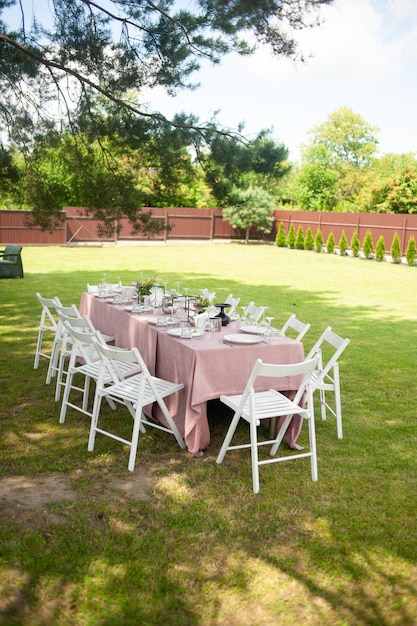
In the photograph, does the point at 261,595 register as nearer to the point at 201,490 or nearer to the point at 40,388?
the point at 201,490

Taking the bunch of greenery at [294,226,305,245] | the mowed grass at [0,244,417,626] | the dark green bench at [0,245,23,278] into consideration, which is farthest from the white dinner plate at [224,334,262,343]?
the bunch of greenery at [294,226,305,245]

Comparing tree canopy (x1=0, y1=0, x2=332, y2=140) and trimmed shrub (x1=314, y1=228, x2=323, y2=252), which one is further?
trimmed shrub (x1=314, y1=228, x2=323, y2=252)

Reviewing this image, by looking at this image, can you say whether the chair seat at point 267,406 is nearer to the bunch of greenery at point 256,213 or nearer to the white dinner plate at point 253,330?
the white dinner plate at point 253,330

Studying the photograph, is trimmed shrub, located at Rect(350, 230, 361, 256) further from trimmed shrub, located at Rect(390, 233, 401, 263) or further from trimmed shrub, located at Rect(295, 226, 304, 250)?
trimmed shrub, located at Rect(295, 226, 304, 250)

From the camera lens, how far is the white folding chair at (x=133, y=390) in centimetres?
449

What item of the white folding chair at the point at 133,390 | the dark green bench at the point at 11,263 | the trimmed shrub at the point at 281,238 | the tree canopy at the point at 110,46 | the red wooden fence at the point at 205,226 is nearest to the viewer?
the white folding chair at the point at 133,390

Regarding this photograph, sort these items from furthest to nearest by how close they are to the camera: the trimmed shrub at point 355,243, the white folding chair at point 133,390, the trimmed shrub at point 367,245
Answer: the trimmed shrub at point 355,243, the trimmed shrub at point 367,245, the white folding chair at point 133,390

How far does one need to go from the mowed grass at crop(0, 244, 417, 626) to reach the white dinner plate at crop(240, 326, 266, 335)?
86cm

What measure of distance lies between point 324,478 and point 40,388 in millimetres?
3379

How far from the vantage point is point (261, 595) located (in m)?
3.08

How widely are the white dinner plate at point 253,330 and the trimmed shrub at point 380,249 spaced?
17989 millimetres

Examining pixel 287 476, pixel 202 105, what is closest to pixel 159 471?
pixel 287 476

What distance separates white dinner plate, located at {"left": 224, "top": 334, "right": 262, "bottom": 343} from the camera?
16.4ft

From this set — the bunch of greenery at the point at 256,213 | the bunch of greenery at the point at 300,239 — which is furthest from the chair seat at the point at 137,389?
the bunch of greenery at the point at 256,213
